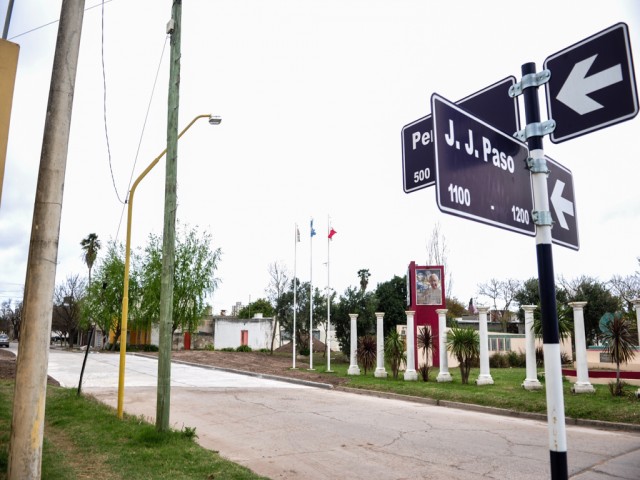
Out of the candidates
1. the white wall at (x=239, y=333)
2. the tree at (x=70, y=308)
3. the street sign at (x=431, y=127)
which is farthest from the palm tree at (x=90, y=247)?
the street sign at (x=431, y=127)

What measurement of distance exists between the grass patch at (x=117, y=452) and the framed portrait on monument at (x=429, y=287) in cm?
2106

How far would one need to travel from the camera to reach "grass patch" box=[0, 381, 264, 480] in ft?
21.9

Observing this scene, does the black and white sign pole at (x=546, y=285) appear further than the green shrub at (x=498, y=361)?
No

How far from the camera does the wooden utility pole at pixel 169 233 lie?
366 inches

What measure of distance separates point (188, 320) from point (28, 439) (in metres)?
38.3

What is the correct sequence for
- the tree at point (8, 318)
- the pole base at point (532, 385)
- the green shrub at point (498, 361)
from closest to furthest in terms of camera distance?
1. the pole base at point (532, 385)
2. the green shrub at point (498, 361)
3. the tree at point (8, 318)

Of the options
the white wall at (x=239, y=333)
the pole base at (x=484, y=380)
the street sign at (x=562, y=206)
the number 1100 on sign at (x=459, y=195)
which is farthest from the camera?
the white wall at (x=239, y=333)

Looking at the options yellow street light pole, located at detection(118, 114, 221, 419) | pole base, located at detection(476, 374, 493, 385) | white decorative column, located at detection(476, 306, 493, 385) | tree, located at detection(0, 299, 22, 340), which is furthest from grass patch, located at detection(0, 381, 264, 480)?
tree, located at detection(0, 299, 22, 340)

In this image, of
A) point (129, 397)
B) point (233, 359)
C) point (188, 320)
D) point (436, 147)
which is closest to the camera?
point (436, 147)

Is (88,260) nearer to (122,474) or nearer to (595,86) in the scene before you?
(122,474)

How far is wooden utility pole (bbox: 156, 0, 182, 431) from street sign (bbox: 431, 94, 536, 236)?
729 centimetres

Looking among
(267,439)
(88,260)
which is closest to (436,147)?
(267,439)

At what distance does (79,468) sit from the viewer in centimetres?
713

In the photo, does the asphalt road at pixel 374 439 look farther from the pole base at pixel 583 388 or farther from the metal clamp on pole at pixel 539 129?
the metal clamp on pole at pixel 539 129
